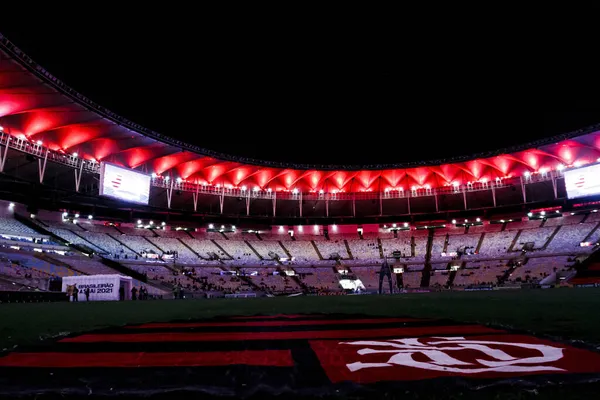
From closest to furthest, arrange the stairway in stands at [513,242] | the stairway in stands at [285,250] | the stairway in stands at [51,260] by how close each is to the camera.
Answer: the stairway in stands at [51,260] → the stairway in stands at [513,242] → the stairway in stands at [285,250]

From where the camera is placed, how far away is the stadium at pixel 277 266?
2465 millimetres

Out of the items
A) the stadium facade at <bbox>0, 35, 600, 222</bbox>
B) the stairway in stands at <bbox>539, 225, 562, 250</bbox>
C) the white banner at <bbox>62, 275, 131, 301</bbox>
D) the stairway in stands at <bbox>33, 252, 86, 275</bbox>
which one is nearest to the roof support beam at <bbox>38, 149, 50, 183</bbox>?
the stadium facade at <bbox>0, 35, 600, 222</bbox>

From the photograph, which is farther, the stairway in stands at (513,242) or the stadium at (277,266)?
the stairway in stands at (513,242)

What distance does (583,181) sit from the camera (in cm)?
3953

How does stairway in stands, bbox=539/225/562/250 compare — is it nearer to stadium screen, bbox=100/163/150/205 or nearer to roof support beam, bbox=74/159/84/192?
stadium screen, bbox=100/163/150/205

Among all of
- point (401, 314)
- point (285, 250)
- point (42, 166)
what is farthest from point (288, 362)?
point (285, 250)

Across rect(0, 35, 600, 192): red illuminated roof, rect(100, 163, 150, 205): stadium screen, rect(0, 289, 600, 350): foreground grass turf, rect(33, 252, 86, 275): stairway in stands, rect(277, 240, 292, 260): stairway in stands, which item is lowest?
rect(0, 289, 600, 350): foreground grass turf

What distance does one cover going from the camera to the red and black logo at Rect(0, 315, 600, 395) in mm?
2162

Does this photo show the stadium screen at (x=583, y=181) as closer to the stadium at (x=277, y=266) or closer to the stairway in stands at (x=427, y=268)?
the stadium at (x=277, y=266)

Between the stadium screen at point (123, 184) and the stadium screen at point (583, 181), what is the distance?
44623 millimetres

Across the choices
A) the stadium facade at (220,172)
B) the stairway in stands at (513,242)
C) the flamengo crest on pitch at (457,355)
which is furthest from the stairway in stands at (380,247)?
the flamengo crest on pitch at (457,355)

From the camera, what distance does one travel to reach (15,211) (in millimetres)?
38219

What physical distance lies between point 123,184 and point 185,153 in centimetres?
1001

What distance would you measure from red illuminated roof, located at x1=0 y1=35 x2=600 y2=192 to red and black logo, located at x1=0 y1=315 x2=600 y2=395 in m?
28.0
